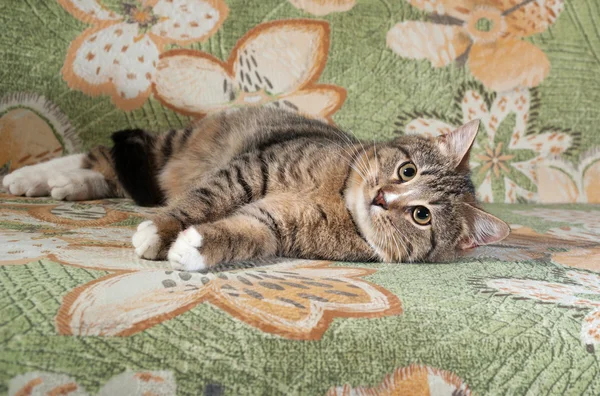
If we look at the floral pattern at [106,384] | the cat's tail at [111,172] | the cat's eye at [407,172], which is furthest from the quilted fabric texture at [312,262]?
the cat's eye at [407,172]

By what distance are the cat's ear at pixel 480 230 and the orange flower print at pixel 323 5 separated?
3.08 feet

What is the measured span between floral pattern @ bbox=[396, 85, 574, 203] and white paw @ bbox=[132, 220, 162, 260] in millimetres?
1200

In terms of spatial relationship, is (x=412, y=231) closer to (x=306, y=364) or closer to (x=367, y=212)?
(x=367, y=212)

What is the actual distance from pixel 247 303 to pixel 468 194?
0.80 meters

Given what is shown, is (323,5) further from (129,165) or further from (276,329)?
(276,329)

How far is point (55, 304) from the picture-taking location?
70 cm

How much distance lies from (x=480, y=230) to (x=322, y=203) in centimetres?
38

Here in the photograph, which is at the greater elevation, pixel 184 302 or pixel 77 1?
pixel 77 1

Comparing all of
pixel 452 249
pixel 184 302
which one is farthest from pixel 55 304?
pixel 452 249

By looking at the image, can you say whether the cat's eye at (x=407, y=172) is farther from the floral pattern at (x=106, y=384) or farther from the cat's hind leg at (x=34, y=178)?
the cat's hind leg at (x=34, y=178)

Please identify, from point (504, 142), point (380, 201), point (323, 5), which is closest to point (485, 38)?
point (504, 142)

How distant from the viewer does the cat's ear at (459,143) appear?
1.37 m

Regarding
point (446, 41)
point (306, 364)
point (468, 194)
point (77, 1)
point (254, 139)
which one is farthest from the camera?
point (446, 41)

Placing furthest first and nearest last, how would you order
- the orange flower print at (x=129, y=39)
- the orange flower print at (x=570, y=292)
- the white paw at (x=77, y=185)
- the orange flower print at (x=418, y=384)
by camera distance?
the orange flower print at (x=129, y=39), the white paw at (x=77, y=185), the orange flower print at (x=570, y=292), the orange flower print at (x=418, y=384)
